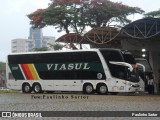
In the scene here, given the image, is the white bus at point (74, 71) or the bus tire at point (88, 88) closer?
the white bus at point (74, 71)

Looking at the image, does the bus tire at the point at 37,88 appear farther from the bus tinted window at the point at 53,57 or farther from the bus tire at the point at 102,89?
the bus tire at the point at 102,89

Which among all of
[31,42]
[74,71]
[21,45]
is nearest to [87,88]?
[74,71]

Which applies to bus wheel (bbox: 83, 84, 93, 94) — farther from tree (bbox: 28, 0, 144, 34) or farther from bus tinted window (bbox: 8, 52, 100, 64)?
tree (bbox: 28, 0, 144, 34)

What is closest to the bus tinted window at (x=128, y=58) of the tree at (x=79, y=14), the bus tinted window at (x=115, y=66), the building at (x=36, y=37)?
the bus tinted window at (x=115, y=66)

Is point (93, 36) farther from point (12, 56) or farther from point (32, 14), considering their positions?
point (32, 14)

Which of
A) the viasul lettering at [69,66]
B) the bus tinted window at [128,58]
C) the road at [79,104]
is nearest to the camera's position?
the road at [79,104]

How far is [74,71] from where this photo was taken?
31.4m

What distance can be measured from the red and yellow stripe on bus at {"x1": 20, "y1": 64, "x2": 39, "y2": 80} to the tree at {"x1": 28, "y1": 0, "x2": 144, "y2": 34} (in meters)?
7.92

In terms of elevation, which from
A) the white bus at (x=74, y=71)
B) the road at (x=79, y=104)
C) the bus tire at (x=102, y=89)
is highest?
the white bus at (x=74, y=71)

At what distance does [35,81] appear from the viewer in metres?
33.5

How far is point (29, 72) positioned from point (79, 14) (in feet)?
32.0

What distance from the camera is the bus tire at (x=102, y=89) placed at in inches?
1181

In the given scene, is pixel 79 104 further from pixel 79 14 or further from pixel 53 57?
pixel 79 14

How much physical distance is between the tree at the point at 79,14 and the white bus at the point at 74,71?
7.82 meters
